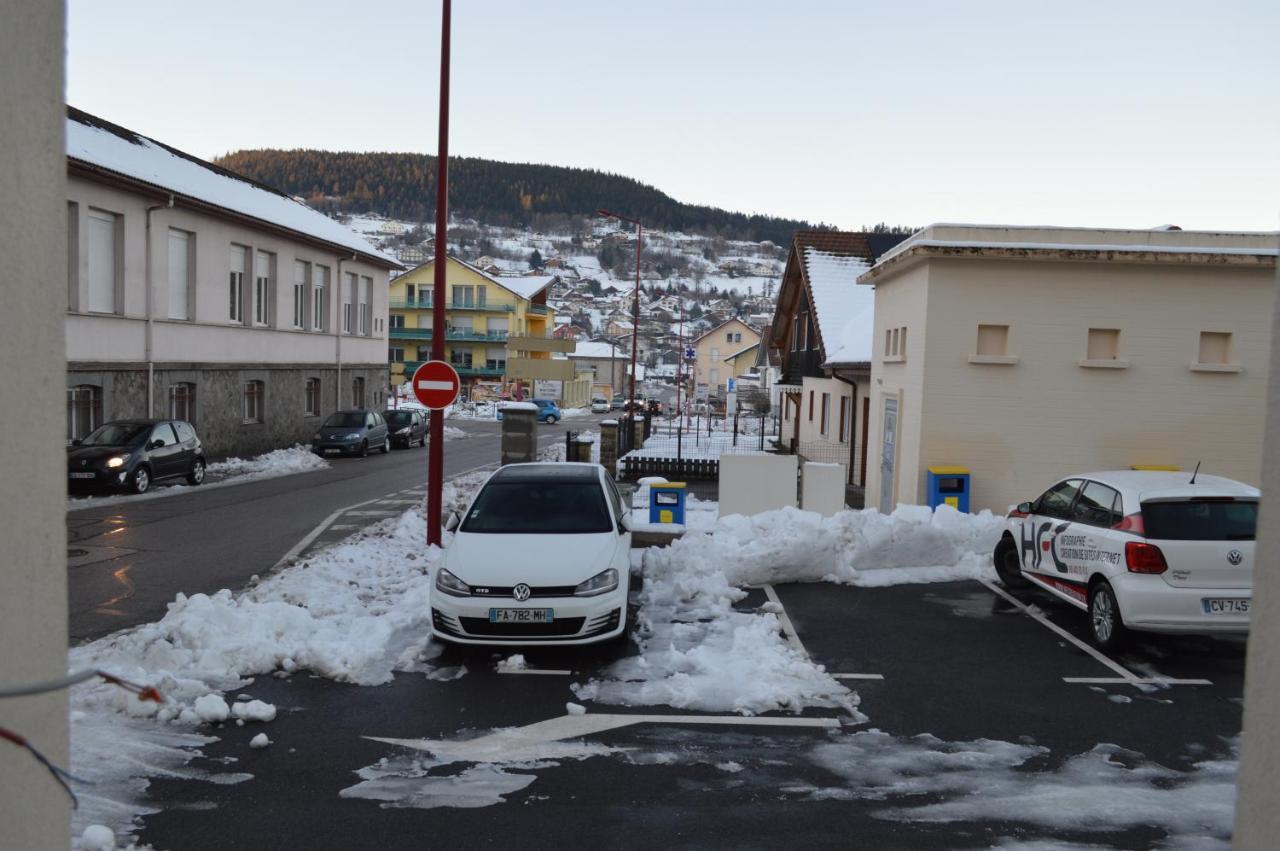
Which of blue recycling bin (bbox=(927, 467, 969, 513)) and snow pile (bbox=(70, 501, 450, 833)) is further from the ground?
blue recycling bin (bbox=(927, 467, 969, 513))

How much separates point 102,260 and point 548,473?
19100 mm

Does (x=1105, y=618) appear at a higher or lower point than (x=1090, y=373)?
lower

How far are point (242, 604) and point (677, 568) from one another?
189 inches

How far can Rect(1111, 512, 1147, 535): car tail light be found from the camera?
857cm

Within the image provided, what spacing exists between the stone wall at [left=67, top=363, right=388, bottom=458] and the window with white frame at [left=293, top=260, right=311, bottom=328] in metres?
1.82

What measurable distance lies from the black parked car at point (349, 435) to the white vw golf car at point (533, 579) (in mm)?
24423

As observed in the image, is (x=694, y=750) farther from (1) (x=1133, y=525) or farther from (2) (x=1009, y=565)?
(2) (x=1009, y=565)

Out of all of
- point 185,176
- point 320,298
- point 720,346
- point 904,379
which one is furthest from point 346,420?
point 720,346

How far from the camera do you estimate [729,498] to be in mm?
15578

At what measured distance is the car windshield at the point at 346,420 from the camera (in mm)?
33500

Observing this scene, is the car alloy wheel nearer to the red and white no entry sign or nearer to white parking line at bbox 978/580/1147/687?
white parking line at bbox 978/580/1147/687

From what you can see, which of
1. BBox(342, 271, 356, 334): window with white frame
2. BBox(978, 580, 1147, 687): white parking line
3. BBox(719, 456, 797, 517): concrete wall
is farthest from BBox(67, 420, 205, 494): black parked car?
BBox(978, 580, 1147, 687): white parking line

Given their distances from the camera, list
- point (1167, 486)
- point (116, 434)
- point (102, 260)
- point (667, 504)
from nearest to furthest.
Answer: point (1167, 486)
point (667, 504)
point (116, 434)
point (102, 260)

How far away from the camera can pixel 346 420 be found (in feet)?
111
